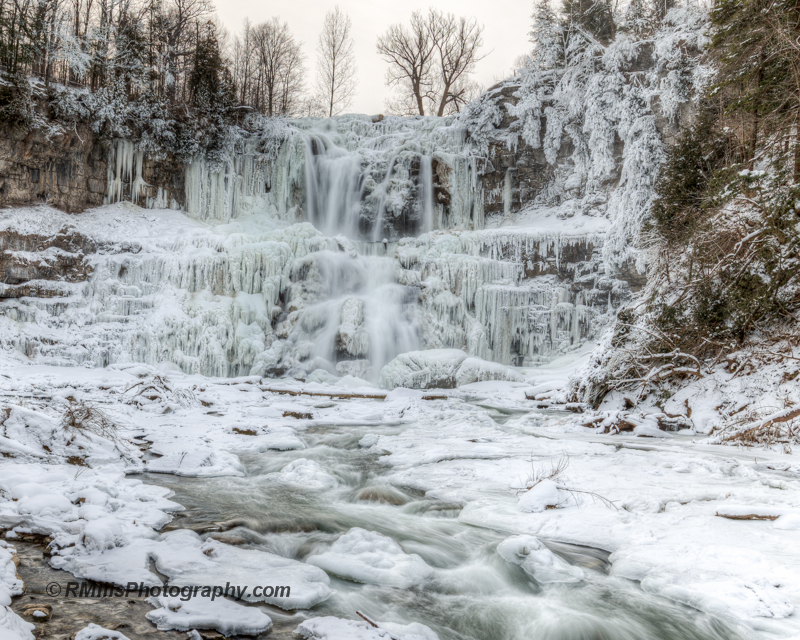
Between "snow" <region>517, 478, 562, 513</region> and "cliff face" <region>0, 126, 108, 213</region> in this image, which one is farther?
"cliff face" <region>0, 126, 108, 213</region>

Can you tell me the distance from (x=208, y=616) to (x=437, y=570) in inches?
63.8

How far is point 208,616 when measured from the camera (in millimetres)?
2365

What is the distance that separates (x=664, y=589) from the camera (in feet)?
9.58

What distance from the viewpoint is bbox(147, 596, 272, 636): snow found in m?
2.30

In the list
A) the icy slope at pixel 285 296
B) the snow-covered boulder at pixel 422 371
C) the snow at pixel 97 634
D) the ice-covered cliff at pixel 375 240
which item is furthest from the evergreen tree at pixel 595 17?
the snow at pixel 97 634

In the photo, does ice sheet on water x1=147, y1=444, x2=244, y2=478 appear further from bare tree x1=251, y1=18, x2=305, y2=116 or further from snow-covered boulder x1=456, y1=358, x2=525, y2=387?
bare tree x1=251, y1=18, x2=305, y2=116

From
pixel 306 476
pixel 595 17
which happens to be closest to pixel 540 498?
pixel 306 476

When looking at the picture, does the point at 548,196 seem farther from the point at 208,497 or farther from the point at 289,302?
the point at 208,497

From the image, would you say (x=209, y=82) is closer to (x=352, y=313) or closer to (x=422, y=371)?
(x=352, y=313)

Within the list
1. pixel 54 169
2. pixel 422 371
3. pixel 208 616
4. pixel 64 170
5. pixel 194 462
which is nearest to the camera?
pixel 208 616

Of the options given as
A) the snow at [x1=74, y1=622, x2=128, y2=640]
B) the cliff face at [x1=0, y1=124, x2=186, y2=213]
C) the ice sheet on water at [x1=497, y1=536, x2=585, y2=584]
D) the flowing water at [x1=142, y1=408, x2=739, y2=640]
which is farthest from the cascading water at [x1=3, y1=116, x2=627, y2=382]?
the snow at [x1=74, y1=622, x2=128, y2=640]

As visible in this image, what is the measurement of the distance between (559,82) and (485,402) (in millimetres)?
14277

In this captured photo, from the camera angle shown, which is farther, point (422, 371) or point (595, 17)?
point (595, 17)

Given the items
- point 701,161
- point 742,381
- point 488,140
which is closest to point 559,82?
point 488,140
